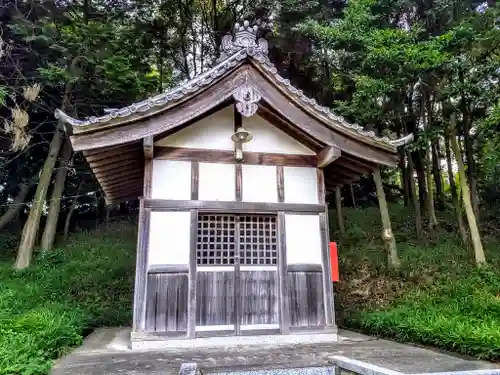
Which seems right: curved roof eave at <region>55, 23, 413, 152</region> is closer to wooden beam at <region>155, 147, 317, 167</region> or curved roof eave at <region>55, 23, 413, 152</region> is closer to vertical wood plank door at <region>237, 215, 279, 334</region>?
wooden beam at <region>155, 147, 317, 167</region>

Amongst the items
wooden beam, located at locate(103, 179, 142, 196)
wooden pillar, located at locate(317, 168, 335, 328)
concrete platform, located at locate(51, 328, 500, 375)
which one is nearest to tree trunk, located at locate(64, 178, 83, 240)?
wooden beam, located at locate(103, 179, 142, 196)

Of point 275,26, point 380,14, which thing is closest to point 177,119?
point 380,14

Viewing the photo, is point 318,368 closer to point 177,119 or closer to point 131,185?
point 177,119

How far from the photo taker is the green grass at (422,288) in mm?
5602

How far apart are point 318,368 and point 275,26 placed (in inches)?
487

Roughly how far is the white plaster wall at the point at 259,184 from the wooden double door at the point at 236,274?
31cm

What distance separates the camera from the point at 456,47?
8.54 m

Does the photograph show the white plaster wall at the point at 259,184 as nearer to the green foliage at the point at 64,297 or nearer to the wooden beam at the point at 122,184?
the wooden beam at the point at 122,184

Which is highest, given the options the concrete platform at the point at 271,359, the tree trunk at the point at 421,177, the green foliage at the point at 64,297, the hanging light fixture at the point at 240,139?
the tree trunk at the point at 421,177

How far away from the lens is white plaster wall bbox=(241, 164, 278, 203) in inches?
248

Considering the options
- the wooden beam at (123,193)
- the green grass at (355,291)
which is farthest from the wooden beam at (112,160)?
the green grass at (355,291)

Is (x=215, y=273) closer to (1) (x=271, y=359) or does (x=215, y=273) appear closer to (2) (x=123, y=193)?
(1) (x=271, y=359)

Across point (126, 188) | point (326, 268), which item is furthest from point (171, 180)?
point (326, 268)

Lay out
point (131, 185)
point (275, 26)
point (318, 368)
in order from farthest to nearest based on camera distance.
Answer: point (275, 26)
point (131, 185)
point (318, 368)
